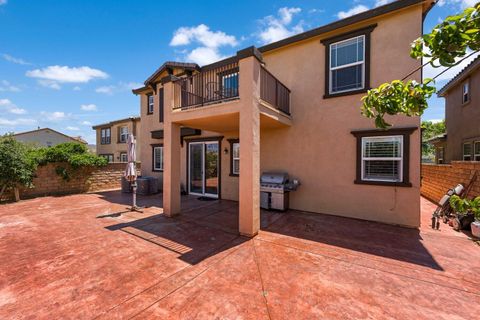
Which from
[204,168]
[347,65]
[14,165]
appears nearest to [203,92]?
[204,168]

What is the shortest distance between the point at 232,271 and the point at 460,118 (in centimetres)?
1465

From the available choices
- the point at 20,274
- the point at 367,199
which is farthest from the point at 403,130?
the point at 20,274

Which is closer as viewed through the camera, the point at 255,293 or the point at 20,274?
the point at 255,293

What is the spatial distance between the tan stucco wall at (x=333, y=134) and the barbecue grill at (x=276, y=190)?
0.37 meters

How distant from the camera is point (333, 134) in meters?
6.60

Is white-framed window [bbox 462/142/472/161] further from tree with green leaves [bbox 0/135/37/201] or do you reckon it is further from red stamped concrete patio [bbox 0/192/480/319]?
tree with green leaves [bbox 0/135/37/201]

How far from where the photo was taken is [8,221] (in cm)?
610

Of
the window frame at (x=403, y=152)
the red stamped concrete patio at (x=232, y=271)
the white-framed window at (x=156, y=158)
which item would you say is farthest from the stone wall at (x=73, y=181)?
the window frame at (x=403, y=152)

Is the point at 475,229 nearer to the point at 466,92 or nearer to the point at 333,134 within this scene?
the point at 333,134

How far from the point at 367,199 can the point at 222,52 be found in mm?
8159

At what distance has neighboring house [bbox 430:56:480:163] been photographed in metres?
9.28

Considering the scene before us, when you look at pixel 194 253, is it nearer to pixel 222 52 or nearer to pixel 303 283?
pixel 303 283

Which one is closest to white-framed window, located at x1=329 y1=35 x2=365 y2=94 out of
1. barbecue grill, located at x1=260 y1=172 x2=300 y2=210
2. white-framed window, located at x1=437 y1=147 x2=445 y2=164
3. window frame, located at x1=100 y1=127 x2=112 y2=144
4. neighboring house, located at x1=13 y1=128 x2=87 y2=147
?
barbecue grill, located at x1=260 y1=172 x2=300 y2=210

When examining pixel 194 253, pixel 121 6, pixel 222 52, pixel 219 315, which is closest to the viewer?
pixel 219 315
